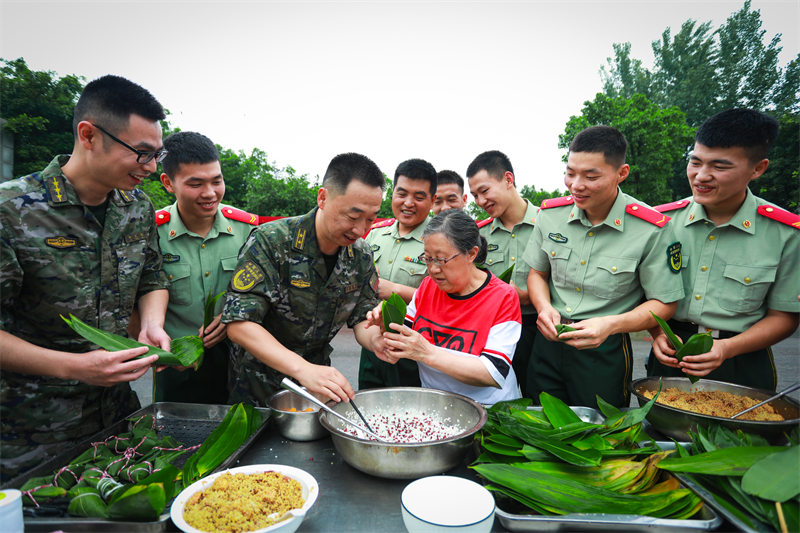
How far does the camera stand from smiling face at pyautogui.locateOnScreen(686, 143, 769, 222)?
2.79m

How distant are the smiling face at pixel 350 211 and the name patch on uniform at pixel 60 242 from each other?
136 centimetres

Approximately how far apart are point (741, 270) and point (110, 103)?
410cm

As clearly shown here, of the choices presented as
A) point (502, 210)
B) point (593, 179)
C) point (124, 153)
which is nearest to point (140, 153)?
point (124, 153)

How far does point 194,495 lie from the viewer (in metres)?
1.46

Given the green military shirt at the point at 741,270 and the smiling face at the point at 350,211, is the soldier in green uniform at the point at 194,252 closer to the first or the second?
the smiling face at the point at 350,211

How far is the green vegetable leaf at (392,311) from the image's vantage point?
8.16 ft

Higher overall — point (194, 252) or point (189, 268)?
point (194, 252)

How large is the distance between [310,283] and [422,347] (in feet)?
2.86

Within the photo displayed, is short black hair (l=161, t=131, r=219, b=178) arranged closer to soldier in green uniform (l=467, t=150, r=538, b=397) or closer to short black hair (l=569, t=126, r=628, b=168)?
soldier in green uniform (l=467, t=150, r=538, b=397)

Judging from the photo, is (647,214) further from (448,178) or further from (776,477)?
(448,178)

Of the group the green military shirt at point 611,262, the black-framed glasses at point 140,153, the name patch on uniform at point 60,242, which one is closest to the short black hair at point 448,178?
the green military shirt at point 611,262

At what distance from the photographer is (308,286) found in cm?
275

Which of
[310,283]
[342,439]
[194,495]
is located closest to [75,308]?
[310,283]

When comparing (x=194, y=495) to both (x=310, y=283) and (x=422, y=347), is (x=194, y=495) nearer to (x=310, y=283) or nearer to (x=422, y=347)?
(x=422, y=347)
